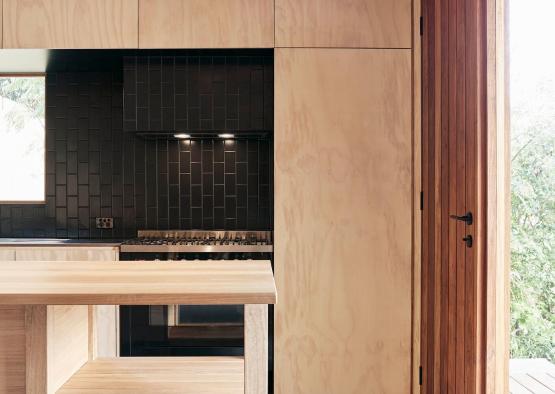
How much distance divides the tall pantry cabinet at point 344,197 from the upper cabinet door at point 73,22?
90cm

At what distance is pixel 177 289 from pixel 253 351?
25cm

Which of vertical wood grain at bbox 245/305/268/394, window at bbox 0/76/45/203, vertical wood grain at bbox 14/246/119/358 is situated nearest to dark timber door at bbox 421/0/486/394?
vertical wood grain at bbox 245/305/268/394

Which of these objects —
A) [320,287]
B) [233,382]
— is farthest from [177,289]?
[320,287]

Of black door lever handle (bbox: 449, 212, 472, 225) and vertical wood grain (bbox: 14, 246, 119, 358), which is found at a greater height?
black door lever handle (bbox: 449, 212, 472, 225)

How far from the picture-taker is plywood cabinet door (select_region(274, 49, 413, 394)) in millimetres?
2791

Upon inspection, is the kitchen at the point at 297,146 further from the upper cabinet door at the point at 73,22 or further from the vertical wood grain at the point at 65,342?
the vertical wood grain at the point at 65,342

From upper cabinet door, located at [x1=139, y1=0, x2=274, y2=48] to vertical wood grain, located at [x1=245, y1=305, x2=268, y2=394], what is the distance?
6.42 feet

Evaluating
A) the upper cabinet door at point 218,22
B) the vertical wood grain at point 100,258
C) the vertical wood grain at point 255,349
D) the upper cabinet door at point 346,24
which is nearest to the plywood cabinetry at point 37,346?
the vertical wood grain at point 255,349

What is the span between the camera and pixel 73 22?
2828 millimetres

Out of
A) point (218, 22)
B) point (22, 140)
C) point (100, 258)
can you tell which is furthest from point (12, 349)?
point (22, 140)

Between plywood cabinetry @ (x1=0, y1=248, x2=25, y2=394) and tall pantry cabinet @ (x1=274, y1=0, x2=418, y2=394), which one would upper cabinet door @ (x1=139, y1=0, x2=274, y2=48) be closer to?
tall pantry cabinet @ (x1=274, y1=0, x2=418, y2=394)

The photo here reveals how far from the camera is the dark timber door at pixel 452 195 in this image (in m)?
2.02

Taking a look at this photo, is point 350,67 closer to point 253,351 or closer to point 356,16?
point 356,16

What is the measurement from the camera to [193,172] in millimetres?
3520
